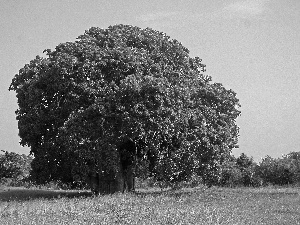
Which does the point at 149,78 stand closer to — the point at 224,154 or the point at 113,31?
the point at 113,31

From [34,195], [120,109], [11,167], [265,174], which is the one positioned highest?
[120,109]

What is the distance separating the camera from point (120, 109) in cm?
2991

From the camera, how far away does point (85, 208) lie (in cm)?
2031

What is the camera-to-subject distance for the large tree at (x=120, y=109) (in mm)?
30156

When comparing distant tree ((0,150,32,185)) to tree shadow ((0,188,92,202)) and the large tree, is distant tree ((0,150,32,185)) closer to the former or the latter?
tree shadow ((0,188,92,202))

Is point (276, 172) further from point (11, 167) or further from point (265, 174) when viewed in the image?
point (11, 167)

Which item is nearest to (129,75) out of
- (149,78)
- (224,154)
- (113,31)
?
(149,78)

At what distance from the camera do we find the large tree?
98.9 ft

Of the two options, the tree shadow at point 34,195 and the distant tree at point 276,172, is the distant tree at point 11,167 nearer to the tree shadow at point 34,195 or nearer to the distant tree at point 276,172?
the tree shadow at point 34,195

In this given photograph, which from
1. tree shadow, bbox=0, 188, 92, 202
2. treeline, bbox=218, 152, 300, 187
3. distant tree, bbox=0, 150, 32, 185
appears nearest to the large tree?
tree shadow, bbox=0, 188, 92, 202

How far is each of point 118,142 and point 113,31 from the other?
9.22 metres

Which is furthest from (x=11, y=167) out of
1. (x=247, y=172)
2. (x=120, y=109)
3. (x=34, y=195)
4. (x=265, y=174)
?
(x=120, y=109)

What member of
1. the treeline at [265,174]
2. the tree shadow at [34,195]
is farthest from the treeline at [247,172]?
the tree shadow at [34,195]

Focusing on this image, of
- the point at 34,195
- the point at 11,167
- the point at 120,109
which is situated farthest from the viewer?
the point at 11,167
